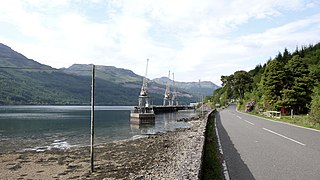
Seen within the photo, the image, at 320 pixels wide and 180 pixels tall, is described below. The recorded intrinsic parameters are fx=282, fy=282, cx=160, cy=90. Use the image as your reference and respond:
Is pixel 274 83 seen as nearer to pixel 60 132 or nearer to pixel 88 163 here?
pixel 60 132

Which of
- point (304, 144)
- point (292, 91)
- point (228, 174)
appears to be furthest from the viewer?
point (292, 91)

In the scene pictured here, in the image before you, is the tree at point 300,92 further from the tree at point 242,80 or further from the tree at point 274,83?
the tree at point 242,80

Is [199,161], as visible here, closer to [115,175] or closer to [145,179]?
[145,179]

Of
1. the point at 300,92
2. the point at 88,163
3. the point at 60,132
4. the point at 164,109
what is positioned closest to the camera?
the point at 88,163

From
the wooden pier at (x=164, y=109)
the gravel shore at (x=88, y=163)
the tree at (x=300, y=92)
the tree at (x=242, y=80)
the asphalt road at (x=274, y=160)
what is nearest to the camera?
the asphalt road at (x=274, y=160)

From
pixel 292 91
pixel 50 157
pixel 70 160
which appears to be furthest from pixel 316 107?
pixel 50 157

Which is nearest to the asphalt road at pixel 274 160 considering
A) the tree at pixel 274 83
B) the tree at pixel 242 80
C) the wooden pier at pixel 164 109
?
the tree at pixel 274 83

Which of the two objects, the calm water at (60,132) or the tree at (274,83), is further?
the tree at (274,83)

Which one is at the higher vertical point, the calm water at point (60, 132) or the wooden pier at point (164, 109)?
the wooden pier at point (164, 109)

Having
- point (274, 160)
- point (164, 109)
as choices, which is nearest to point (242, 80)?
point (164, 109)

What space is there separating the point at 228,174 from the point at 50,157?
16.0 meters

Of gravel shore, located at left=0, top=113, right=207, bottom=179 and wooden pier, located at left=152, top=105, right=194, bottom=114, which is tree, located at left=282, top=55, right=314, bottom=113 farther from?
wooden pier, located at left=152, top=105, right=194, bottom=114

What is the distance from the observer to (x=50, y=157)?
67.6 feet

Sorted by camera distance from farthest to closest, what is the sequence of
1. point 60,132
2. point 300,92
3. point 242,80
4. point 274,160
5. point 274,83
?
point 242,80, point 274,83, point 60,132, point 300,92, point 274,160
